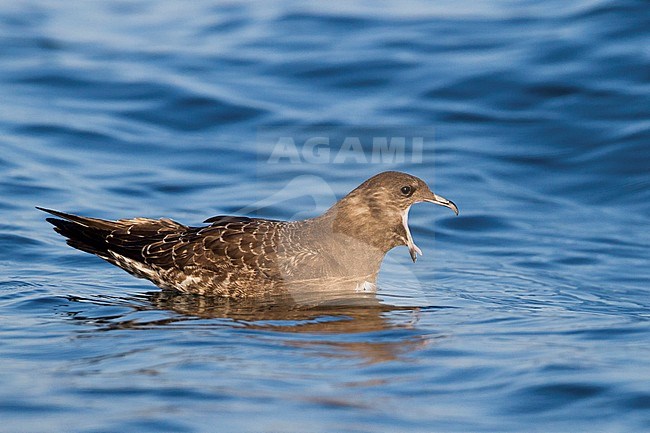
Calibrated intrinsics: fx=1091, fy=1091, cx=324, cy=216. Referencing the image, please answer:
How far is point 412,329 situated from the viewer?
279 inches

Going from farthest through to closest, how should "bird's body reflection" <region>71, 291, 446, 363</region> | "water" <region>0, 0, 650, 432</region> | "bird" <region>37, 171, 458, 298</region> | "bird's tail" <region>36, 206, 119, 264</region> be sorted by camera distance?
1. "bird's tail" <region>36, 206, 119, 264</region>
2. "bird" <region>37, 171, 458, 298</region>
3. "bird's body reflection" <region>71, 291, 446, 363</region>
4. "water" <region>0, 0, 650, 432</region>

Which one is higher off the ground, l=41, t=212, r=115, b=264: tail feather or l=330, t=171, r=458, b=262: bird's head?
l=330, t=171, r=458, b=262: bird's head

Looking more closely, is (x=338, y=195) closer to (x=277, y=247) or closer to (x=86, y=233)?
(x=277, y=247)

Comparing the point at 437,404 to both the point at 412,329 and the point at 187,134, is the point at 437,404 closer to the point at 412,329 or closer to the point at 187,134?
the point at 412,329

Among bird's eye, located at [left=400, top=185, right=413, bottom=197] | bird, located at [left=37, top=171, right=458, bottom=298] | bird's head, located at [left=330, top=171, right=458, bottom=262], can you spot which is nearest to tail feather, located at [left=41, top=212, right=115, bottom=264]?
bird, located at [left=37, top=171, right=458, bottom=298]

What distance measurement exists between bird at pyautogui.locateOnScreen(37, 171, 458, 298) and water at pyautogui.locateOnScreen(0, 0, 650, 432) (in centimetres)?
22

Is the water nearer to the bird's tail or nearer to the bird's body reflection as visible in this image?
the bird's body reflection

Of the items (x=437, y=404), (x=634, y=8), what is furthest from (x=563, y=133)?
(x=437, y=404)

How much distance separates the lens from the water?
5.75 meters

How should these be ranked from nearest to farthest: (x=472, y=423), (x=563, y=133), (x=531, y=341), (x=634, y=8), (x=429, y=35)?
(x=472, y=423) → (x=531, y=341) → (x=563, y=133) → (x=634, y=8) → (x=429, y=35)

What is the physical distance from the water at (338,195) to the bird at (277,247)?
0.73ft

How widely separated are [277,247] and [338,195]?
2876 mm

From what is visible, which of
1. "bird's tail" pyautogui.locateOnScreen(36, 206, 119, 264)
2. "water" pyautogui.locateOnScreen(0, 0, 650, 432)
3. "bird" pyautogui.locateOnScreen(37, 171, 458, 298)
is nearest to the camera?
"water" pyautogui.locateOnScreen(0, 0, 650, 432)

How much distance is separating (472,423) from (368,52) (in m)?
9.98
